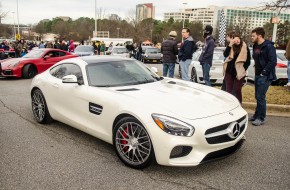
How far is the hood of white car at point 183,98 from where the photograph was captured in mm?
3721

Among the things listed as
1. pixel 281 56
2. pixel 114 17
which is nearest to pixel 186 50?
pixel 281 56

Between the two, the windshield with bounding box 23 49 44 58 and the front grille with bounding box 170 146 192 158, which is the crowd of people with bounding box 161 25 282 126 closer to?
the front grille with bounding box 170 146 192 158

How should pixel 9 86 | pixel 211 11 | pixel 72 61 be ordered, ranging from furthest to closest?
pixel 211 11 < pixel 9 86 < pixel 72 61

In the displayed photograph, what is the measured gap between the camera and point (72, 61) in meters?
5.39

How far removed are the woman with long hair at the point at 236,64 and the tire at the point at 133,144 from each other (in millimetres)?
3189

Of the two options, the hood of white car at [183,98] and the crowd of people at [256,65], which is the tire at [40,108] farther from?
the crowd of people at [256,65]

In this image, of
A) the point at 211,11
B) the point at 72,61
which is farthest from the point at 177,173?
the point at 211,11

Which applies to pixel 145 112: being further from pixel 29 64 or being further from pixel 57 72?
pixel 29 64

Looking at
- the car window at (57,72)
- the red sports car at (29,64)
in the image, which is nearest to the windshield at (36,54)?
the red sports car at (29,64)

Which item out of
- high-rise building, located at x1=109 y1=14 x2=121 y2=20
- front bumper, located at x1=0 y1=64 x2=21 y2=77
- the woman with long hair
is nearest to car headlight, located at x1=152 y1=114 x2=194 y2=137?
the woman with long hair

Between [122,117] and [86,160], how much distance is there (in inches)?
32.1

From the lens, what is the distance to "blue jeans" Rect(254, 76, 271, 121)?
226 inches

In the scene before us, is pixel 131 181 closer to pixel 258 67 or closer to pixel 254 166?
pixel 254 166

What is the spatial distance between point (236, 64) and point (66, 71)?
10.9 feet
